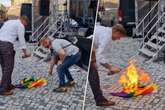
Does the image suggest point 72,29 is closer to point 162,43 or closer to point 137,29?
point 137,29

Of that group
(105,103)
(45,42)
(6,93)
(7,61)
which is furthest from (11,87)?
(105,103)

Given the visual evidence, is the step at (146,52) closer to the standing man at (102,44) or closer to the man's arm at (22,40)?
the standing man at (102,44)

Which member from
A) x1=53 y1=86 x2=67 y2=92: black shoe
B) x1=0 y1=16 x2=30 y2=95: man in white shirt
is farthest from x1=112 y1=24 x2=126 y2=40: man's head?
x1=0 y1=16 x2=30 y2=95: man in white shirt

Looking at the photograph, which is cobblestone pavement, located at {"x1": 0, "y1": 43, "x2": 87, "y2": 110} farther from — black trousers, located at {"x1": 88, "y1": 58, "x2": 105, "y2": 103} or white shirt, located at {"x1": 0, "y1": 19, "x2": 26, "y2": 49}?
black trousers, located at {"x1": 88, "y1": 58, "x2": 105, "y2": 103}

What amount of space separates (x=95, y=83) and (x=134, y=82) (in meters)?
0.29

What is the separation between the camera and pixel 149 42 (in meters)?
3.54

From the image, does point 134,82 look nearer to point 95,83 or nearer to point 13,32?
point 95,83

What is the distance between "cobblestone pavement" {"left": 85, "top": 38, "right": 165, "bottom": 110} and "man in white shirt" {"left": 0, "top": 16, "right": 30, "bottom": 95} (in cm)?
→ 129

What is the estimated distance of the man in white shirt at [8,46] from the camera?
459 cm

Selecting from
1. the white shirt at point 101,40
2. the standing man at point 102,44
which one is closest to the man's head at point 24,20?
the standing man at point 102,44

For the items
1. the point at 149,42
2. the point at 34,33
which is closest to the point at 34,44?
the point at 34,33

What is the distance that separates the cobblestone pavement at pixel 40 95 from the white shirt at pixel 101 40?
695mm

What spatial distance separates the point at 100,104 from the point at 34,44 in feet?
3.96

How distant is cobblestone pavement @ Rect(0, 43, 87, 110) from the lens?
403 centimetres
